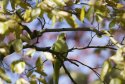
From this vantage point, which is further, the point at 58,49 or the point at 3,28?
the point at 58,49

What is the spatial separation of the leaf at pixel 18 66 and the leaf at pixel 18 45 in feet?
0.22

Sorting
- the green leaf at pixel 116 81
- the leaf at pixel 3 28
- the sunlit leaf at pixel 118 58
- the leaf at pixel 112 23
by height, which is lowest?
the green leaf at pixel 116 81

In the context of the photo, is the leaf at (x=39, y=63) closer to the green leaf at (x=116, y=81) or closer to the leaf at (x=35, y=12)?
the leaf at (x=35, y=12)

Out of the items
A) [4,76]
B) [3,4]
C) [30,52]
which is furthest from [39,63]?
[3,4]

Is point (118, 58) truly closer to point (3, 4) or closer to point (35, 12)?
point (35, 12)

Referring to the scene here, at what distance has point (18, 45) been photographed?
129 cm

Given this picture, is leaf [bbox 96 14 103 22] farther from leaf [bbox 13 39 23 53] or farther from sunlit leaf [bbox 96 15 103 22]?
leaf [bbox 13 39 23 53]

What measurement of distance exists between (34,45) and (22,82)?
0.24 metres

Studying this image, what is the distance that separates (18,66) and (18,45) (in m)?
0.09

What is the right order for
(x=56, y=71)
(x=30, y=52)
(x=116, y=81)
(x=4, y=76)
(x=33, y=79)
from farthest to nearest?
(x=56, y=71), (x=33, y=79), (x=30, y=52), (x=4, y=76), (x=116, y=81)

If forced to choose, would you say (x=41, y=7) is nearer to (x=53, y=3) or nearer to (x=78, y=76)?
(x=53, y=3)

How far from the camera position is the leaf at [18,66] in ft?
4.28

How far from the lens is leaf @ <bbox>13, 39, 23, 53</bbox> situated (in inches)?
50.5

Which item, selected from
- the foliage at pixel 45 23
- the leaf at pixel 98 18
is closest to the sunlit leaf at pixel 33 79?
the foliage at pixel 45 23
